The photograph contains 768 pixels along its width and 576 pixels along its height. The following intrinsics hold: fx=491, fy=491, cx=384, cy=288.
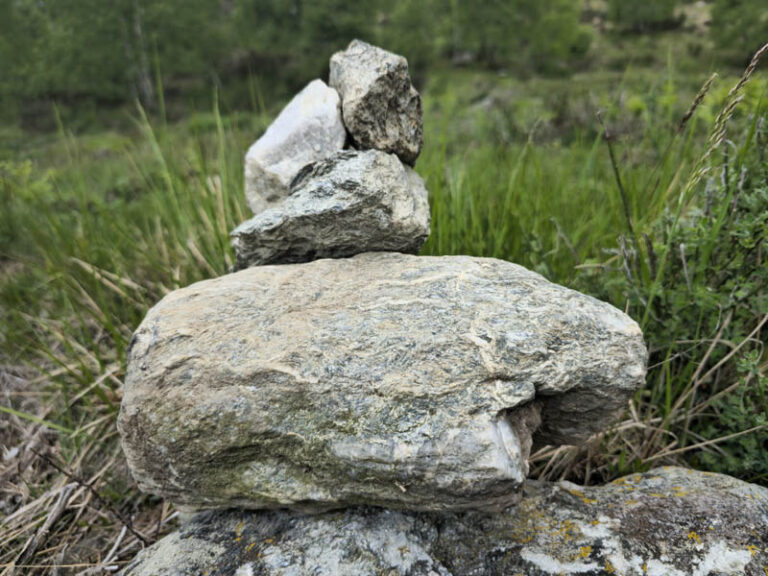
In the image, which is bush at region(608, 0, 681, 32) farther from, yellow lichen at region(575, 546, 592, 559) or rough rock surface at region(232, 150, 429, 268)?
yellow lichen at region(575, 546, 592, 559)

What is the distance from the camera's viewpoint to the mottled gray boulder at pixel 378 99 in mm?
2158

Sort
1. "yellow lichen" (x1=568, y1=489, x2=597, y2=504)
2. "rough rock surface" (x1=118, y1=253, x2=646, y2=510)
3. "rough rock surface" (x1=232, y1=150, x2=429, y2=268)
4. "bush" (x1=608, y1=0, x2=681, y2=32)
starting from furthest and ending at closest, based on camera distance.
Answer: "bush" (x1=608, y1=0, x2=681, y2=32) < "rough rock surface" (x1=232, y1=150, x2=429, y2=268) < "yellow lichen" (x1=568, y1=489, x2=597, y2=504) < "rough rock surface" (x1=118, y1=253, x2=646, y2=510)

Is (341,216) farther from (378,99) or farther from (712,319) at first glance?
(712,319)

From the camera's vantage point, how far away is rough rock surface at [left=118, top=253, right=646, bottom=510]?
1.45 metres

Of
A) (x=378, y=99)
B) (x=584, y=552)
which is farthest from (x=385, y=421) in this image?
(x=378, y=99)

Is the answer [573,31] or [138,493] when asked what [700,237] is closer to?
[138,493]

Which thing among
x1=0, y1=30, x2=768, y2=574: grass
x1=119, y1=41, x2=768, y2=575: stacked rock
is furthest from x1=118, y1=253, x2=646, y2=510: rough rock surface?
x1=0, y1=30, x2=768, y2=574: grass

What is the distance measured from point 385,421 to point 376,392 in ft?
0.31

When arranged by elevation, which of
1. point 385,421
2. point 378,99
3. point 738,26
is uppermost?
point 378,99

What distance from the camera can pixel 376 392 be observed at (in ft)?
5.01

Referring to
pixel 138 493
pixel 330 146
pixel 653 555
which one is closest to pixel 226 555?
pixel 138 493

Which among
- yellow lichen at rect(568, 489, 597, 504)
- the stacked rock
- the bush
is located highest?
the bush

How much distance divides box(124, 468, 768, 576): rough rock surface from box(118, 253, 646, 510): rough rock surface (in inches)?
4.3

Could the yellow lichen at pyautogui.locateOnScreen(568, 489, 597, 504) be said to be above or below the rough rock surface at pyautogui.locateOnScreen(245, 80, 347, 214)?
below
